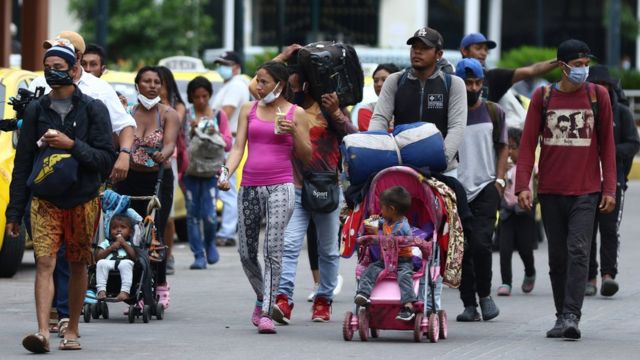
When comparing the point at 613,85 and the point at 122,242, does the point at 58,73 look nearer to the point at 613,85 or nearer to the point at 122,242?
the point at 122,242

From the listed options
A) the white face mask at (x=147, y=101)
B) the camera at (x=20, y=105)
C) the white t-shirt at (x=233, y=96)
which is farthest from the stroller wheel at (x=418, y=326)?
the white t-shirt at (x=233, y=96)

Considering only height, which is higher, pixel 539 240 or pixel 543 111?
pixel 543 111

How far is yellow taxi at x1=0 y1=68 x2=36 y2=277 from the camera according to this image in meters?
15.4

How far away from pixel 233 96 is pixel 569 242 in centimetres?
929

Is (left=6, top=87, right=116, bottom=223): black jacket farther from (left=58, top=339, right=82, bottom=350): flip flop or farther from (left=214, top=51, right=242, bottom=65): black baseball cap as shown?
(left=214, top=51, right=242, bottom=65): black baseball cap

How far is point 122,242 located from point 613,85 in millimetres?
4366

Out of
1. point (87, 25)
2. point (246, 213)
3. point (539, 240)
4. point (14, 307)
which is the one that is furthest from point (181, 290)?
point (87, 25)

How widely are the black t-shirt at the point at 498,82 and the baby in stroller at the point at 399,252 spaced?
3089 mm

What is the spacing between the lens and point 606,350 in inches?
440

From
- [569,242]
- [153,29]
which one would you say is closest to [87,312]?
[569,242]

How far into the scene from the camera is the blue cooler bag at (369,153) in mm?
11641

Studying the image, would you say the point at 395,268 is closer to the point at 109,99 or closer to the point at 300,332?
the point at 300,332

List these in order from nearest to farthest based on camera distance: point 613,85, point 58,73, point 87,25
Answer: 1. point 58,73
2. point 613,85
3. point 87,25

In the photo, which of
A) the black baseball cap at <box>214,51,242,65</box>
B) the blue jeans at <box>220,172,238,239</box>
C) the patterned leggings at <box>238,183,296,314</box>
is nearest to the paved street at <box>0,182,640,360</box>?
the patterned leggings at <box>238,183,296,314</box>
